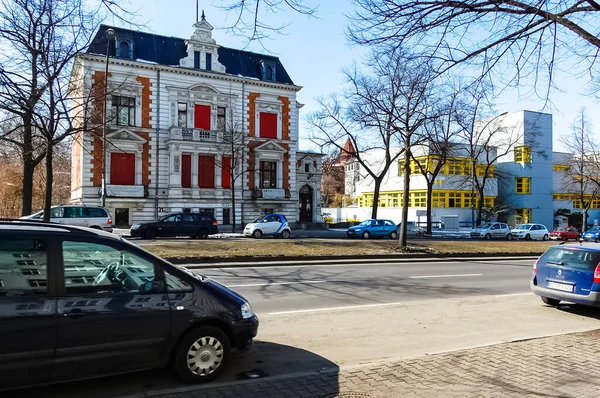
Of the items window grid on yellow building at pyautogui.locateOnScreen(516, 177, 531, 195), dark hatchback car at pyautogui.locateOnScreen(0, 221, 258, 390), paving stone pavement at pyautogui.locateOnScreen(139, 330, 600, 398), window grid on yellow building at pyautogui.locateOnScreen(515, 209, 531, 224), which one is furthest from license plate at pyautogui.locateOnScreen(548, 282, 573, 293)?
window grid on yellow building at pyautogui.locateOnScreen(516, 177, 531, 195)

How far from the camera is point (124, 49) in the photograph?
120 ft

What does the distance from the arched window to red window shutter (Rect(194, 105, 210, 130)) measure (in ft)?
21.8

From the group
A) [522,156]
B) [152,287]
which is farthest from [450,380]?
[522,156]

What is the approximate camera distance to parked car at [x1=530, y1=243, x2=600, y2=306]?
8211mm

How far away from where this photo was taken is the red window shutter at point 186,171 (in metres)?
38.6

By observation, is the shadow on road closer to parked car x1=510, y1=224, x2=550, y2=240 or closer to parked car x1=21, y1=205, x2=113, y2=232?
parked car x1=21, y1=205, x2=113, y2=232

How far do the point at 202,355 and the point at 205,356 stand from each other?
4 centimetres

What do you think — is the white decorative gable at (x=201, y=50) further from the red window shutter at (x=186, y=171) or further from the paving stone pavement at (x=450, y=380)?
the paving stone pavement at (x=450, y=380)

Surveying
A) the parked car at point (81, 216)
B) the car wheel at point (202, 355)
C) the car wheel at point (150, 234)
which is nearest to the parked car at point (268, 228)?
the car wheel at point (150, 234)

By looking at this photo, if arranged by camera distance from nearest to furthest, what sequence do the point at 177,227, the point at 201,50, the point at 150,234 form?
the point at 150,234 → the point at 177,227 → the point at 201,50

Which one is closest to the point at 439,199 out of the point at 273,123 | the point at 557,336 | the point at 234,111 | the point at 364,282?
the point at 273,123

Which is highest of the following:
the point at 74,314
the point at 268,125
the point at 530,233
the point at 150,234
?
the point at 268,125

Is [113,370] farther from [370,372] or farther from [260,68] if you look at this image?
[260,68]

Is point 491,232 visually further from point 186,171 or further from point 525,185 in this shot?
point 186,171
